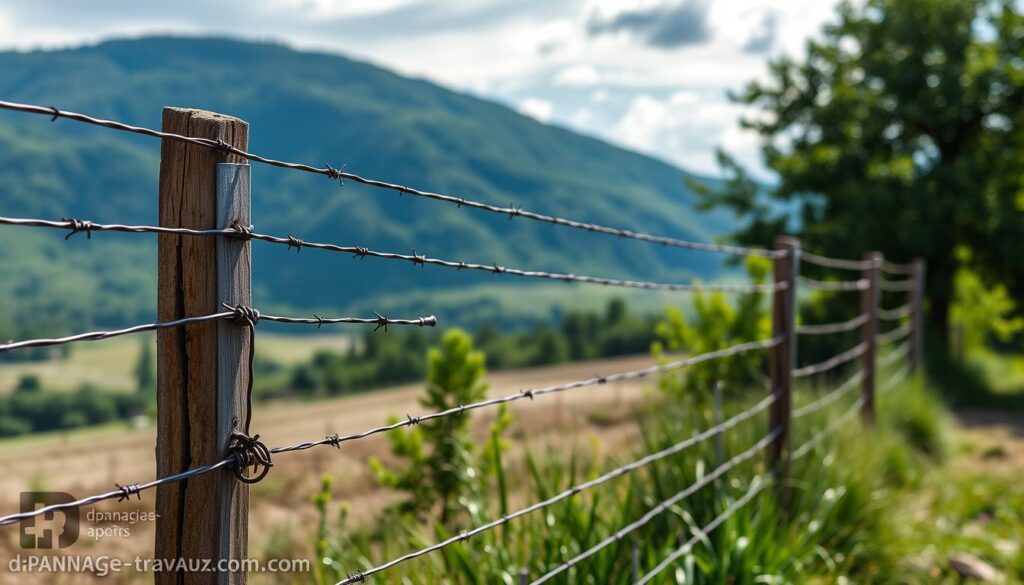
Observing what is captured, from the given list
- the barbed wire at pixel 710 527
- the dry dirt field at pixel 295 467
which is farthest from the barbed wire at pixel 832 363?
the dry dirt field at pixel 295 467

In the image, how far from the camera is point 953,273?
1636 cm

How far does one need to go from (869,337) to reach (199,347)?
640 centimetres

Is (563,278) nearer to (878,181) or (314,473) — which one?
(314,473)

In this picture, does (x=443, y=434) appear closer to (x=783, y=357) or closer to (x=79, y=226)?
(x=783, y=357)

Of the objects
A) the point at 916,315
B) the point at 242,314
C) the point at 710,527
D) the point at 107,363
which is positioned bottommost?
the point at 107,363

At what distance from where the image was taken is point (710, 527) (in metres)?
3.88

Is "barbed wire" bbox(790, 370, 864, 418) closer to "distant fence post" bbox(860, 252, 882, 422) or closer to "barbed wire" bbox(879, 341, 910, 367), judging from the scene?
"distant fence post" bbox(860, 252, 882, 422)

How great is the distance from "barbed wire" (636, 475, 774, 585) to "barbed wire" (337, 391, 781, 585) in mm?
306

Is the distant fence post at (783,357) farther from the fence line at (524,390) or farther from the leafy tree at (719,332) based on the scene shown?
the leafy tree at (719,332)

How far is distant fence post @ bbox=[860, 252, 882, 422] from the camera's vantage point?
7.27 meters

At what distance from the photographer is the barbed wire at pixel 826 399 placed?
17.8 ft

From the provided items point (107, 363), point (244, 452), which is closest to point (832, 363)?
point (244, 452)

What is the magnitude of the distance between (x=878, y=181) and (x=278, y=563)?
1501cm

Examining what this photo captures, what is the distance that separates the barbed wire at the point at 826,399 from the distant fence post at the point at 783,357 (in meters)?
0.09
